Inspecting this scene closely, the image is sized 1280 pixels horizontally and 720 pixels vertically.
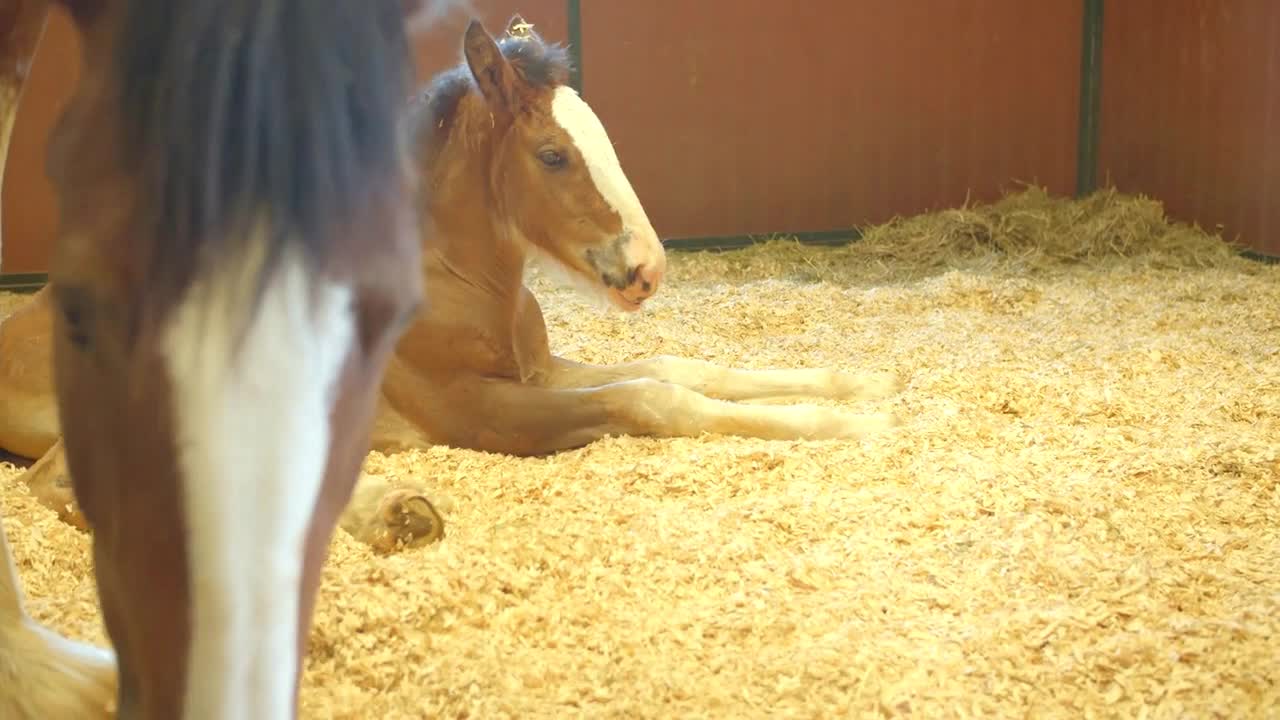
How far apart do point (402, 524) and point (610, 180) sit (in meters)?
1.23

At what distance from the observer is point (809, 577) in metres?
2.18

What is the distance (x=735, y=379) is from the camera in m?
3.72

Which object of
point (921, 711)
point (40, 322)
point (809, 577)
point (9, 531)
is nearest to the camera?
point (921, 711)

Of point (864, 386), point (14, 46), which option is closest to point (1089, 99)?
point (864, 386)

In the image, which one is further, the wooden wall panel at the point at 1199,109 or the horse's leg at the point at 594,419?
the wooden wall panel at the point at 1199,109

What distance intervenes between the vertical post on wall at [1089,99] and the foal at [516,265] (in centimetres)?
496

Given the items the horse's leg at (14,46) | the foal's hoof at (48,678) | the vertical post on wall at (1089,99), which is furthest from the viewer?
the vertical post on wall at (1089,99)

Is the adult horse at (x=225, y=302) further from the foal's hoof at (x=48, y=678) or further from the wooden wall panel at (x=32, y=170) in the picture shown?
the wooden wall panel at (x=32, y=170)

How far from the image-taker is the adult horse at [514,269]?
3180 millimetres

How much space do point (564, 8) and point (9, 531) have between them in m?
5.15

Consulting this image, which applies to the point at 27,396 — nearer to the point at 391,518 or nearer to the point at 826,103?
the point at 391,518

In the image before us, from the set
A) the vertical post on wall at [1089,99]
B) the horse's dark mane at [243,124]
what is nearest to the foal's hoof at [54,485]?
the horse's dark mane at [243,124]

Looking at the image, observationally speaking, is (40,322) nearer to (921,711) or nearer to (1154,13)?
(921,711)

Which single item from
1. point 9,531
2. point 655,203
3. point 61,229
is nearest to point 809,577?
point 61,229
